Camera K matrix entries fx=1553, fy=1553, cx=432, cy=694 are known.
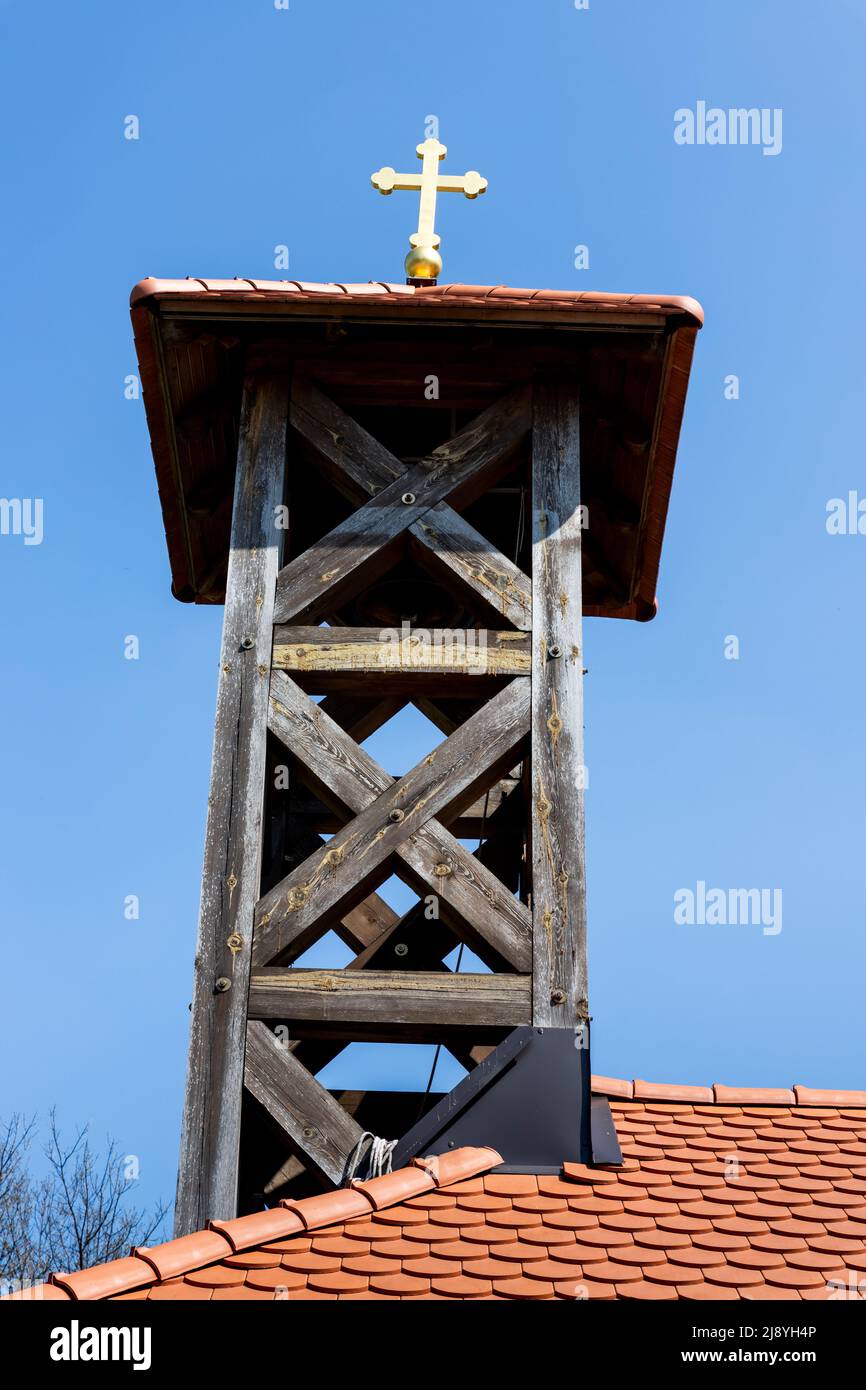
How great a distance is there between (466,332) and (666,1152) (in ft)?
11.6

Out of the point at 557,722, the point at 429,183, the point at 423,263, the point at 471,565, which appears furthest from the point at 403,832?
the point at 429,183

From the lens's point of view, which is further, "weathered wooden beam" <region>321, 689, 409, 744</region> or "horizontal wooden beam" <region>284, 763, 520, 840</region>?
"weathered wooden beam" <region>321, 689, 409, 744</region>

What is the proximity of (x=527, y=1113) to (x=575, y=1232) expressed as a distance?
739 millimetres

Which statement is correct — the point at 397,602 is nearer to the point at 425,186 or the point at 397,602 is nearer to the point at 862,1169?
the point at 425,186

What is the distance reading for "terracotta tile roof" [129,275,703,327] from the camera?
637cm

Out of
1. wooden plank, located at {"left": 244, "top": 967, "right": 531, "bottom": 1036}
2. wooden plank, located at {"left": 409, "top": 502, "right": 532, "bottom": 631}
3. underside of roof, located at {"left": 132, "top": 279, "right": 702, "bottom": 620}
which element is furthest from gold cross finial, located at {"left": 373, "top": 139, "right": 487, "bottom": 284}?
wooden plank, located at {"left": 244, "top": 967, "right": 531, "bottom": 1036}

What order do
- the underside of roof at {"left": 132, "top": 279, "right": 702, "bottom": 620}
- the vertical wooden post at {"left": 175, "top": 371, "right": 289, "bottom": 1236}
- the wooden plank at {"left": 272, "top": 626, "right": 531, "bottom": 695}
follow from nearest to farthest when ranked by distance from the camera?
the vertical wooden post at {"left": 175, "top": 371, "right": 289, "bottom": 1236} → the wooden plank at {"left": 272, "top": 626, "right": 531, "bottom": 695} → the underside of roof at {"left": 132, "top": 279, "right": 702, "bottom": 620}

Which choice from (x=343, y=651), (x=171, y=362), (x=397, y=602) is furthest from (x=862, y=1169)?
(x=171, y=362)

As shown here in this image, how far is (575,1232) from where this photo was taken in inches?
174

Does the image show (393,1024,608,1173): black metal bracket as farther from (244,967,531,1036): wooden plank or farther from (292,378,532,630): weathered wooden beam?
(292,378,532,630): weathered wooden beam

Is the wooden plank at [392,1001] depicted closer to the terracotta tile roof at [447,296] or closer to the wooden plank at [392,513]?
the wooden plank at [392,513]

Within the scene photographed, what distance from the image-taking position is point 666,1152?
197 inches

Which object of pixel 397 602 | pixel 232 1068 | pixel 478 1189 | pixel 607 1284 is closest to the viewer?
pixel 607 1284

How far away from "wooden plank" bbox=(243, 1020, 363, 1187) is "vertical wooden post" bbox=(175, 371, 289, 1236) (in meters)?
0.06
